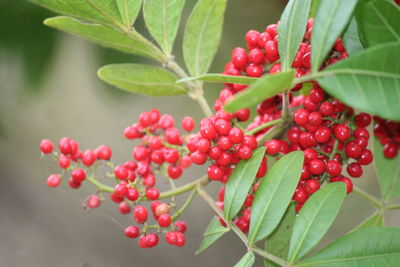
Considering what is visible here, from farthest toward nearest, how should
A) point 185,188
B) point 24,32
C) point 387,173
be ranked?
point 24,32 → point 387,173 → point 185,188

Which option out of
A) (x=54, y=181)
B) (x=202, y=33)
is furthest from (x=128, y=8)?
(x=54, y=181)

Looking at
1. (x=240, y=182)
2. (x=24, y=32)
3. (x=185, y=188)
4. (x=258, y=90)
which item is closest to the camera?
(x=258, y=90)

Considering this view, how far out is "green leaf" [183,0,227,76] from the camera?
0.90 m

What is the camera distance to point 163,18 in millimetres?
896

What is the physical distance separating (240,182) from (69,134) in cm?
169

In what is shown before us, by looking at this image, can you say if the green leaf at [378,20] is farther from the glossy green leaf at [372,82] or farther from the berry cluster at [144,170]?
the berry cluster at [144,170]

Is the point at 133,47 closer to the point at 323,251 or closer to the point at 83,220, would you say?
the point at 323,251

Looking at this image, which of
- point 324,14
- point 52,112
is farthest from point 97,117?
point 324,14

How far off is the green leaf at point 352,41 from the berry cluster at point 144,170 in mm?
402

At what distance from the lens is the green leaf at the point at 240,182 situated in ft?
2.45

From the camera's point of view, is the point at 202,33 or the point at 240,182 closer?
the point at 240,182

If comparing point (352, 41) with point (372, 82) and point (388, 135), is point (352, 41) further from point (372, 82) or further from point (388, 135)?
point (388, 135)

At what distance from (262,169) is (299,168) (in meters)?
0.15

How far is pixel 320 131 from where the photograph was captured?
0.77 m
